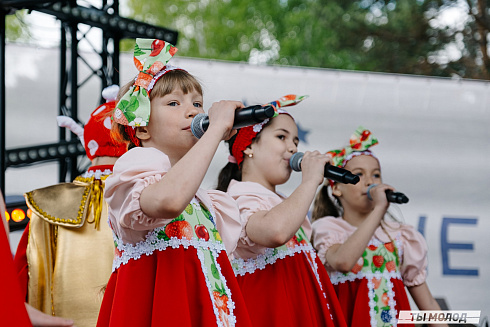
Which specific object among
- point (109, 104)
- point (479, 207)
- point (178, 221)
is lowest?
point (479, 207)

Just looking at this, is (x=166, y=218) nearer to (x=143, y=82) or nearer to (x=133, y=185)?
(x=133, y=185)

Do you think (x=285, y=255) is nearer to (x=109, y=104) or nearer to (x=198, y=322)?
(x=198, y=322)

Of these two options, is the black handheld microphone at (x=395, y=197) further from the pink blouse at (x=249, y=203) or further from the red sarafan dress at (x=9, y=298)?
the red sarafan dress at (x=9, y=298)

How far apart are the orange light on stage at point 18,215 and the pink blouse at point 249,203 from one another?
110 centimetres

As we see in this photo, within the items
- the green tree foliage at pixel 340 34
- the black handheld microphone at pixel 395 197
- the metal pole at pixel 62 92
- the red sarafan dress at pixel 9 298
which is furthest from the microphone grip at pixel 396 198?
the green tree foliage at pixel 340 34

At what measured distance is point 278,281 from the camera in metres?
2.07

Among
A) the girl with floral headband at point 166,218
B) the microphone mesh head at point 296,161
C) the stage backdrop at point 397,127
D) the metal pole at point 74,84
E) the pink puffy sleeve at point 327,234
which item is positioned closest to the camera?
the girl with floral headband at point 166,218

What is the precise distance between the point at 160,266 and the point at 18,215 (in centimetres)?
155

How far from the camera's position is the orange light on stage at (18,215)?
2.84 metres

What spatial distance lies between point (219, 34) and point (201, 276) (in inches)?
550

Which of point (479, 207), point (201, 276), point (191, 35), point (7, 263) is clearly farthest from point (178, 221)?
point (191, 35)

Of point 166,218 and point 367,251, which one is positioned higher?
point 166,218

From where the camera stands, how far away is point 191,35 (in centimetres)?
1606

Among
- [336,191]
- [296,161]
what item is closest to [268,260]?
[296,161]
